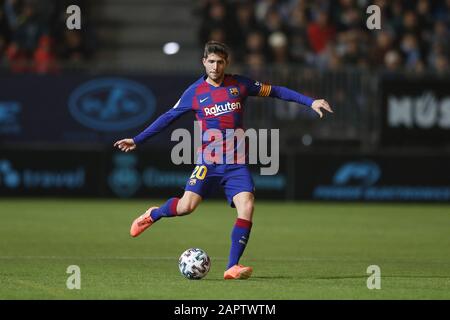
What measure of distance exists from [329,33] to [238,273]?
44.6 ft

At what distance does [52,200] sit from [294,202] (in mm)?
4646

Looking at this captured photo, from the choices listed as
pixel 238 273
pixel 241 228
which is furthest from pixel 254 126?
pixel 238 273

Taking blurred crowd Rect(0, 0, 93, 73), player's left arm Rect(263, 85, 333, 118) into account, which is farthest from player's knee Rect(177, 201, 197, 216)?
blurred crowd Rect(0, 0, 93, 73)

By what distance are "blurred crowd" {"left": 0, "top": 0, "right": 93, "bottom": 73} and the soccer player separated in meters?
11.0

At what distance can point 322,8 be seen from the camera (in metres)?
24.1

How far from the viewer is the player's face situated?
10.9 metres

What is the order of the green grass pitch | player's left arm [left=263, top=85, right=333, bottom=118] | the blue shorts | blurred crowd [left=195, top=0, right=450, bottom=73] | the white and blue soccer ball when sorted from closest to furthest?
1. the green grass pitch
2. the white and blue soccer ball
3. the blue shorts
4. player's left arm [left=263, top=85, right=333, bottom=118]
5. blurred crowd [left=195, top=0, right=450, bottom=73]

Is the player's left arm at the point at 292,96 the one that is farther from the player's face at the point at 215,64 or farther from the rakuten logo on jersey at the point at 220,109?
the player's face at the point at 215,64

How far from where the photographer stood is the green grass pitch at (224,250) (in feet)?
32.0

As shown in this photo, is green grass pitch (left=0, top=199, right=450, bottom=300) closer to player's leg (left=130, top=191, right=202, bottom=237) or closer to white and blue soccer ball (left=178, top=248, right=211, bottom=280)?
white and blue soccer ball (left=178, top=248, right=211, bottom=280)

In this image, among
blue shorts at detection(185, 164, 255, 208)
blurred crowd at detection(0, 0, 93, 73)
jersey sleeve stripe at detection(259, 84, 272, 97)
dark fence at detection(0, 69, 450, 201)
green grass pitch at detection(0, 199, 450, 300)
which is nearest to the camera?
green grass pitch at detection(0, 199, 450, 300)

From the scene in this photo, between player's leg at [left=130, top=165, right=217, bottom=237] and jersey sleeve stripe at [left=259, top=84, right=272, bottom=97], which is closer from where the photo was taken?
player's leg at [left=130, top=165, right=217, bottom=237]
